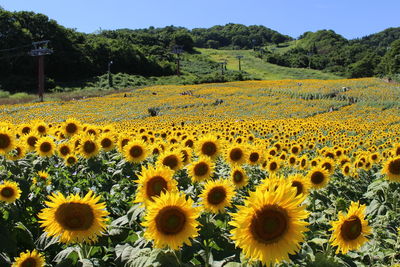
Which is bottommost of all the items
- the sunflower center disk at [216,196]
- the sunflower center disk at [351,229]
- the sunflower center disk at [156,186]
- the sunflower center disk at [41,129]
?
the sunflower center disk at [351,229]

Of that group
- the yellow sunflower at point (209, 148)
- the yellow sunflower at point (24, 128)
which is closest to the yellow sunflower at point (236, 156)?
the yellow sunflower at point (209, 148)

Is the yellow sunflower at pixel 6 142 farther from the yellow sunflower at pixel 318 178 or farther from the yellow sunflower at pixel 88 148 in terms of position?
the yellow sunflower at pixel 318 178

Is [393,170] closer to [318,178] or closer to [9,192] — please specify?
[318,178]

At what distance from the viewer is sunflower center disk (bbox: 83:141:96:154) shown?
15.8 feet

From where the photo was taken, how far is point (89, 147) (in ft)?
15.9

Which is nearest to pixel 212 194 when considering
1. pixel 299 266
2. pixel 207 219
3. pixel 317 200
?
pixel 207 219

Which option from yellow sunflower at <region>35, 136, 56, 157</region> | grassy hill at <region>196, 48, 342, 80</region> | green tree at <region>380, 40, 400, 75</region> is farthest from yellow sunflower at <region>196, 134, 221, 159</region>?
green tree at <region>380, 40, 400, 75</region>

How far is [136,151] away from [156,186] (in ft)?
6.12

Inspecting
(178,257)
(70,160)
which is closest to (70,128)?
(70,160)

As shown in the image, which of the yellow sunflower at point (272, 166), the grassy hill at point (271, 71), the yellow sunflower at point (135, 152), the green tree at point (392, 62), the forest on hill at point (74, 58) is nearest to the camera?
the yellow sunflower at point (135, 152)

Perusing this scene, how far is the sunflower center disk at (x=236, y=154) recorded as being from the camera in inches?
197

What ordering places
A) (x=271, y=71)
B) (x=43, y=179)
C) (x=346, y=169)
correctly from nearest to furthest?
(x=43, y=179)
(x=346, y=169)
(x=271, y=71)

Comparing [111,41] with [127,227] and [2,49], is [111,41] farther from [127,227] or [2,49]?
[127,227]

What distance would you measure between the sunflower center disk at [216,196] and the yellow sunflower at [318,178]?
2208mm
